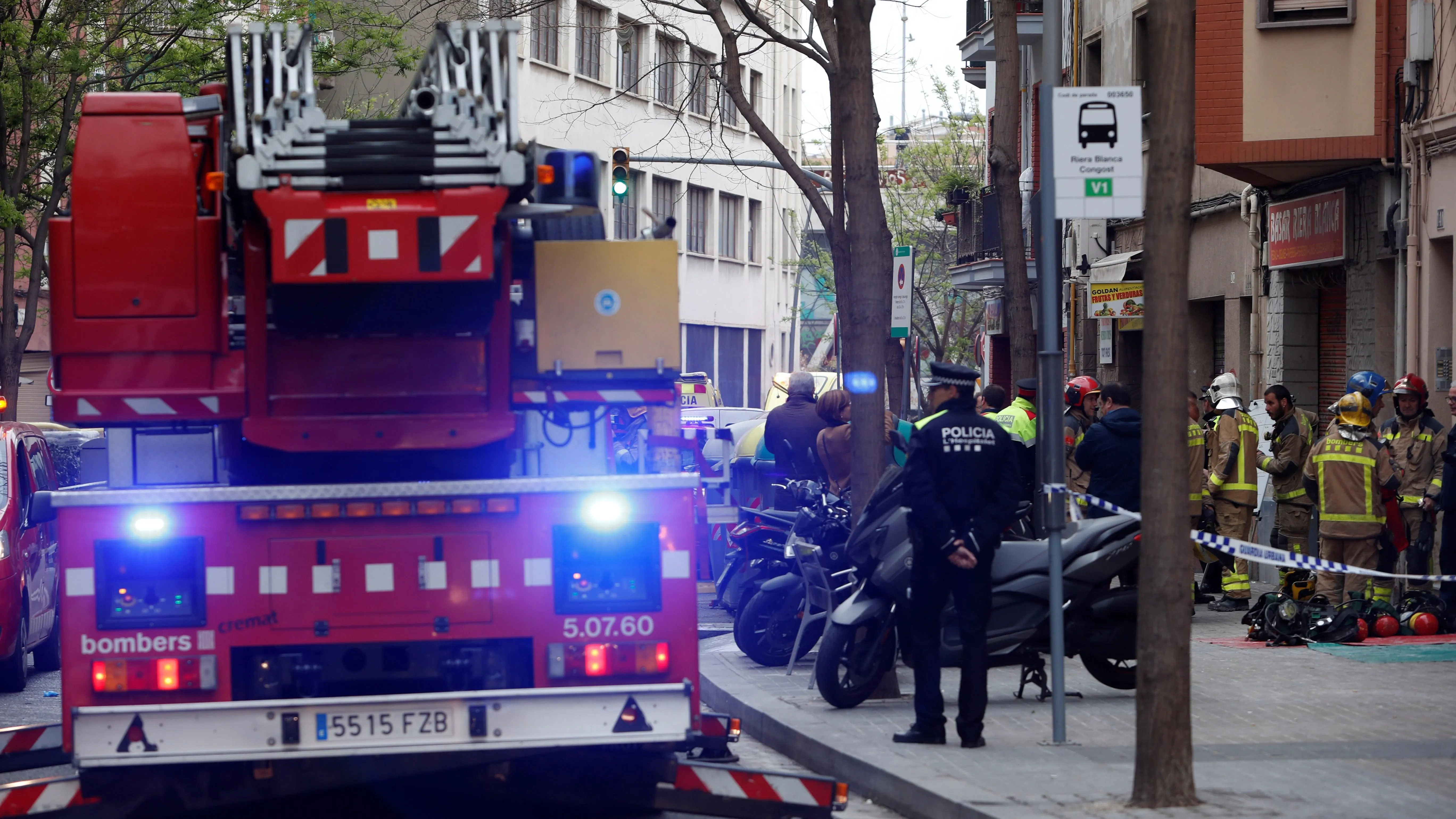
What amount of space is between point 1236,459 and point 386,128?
10.8 metres

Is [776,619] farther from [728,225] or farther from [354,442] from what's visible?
[728,225]

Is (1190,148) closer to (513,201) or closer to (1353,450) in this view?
(513,201)

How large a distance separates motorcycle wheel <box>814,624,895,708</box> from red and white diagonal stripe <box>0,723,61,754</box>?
406 centimetres

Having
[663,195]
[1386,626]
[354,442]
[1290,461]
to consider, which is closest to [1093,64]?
[1290,461]

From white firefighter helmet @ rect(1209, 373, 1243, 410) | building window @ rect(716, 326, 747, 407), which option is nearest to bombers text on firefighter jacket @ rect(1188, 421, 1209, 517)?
white firefighter helmet @ rect(1209, 373, 1243, 410)

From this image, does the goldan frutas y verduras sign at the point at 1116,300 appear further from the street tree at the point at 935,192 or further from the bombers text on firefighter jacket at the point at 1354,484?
the street tree at the point at 935,192

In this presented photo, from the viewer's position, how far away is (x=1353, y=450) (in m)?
13.5

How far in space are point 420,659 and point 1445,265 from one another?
13.3m

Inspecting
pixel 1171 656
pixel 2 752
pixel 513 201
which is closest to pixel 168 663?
pixel 2 752

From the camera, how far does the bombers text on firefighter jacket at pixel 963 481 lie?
864cm

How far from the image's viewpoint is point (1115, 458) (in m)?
12.9

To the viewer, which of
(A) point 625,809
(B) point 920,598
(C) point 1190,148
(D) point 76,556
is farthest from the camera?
(B) point 920,598

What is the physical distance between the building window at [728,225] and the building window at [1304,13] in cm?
3777

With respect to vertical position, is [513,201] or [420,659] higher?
[513,201]
